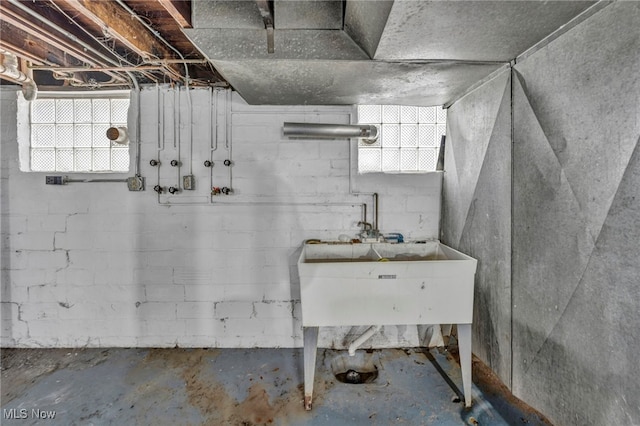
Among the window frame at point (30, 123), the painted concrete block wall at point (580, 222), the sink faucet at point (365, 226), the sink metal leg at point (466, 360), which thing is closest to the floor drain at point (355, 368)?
the sink metal leg at point (466, 360)

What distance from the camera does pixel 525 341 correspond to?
1566mm

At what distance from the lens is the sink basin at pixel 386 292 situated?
168 centimetres

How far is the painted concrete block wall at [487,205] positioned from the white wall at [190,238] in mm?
570

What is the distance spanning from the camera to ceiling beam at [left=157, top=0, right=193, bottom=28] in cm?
127

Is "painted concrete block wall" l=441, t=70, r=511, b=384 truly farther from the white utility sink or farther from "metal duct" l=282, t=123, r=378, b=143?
"metal duct" l=282, t=123, r=378, b=143

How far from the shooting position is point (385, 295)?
170cm

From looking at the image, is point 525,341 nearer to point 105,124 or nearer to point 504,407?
point 504,407

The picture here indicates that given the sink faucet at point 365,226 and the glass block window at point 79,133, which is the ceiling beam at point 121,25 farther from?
the sink faucet at point 365,226

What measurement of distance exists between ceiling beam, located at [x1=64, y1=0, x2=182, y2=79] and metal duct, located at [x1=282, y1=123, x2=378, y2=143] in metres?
1.02

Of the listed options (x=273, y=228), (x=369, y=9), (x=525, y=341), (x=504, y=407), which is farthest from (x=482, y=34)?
(x=504, y=407)

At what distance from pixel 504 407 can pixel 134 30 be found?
3321mm

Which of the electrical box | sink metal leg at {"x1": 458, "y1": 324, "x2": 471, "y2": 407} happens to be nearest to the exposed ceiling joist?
the electrical box

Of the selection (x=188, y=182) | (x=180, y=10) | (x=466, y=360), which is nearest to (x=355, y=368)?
(x=466, y=360)

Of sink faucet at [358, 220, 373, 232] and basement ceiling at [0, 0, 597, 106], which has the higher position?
basement ceiling at [0, 0, 597, 106]
